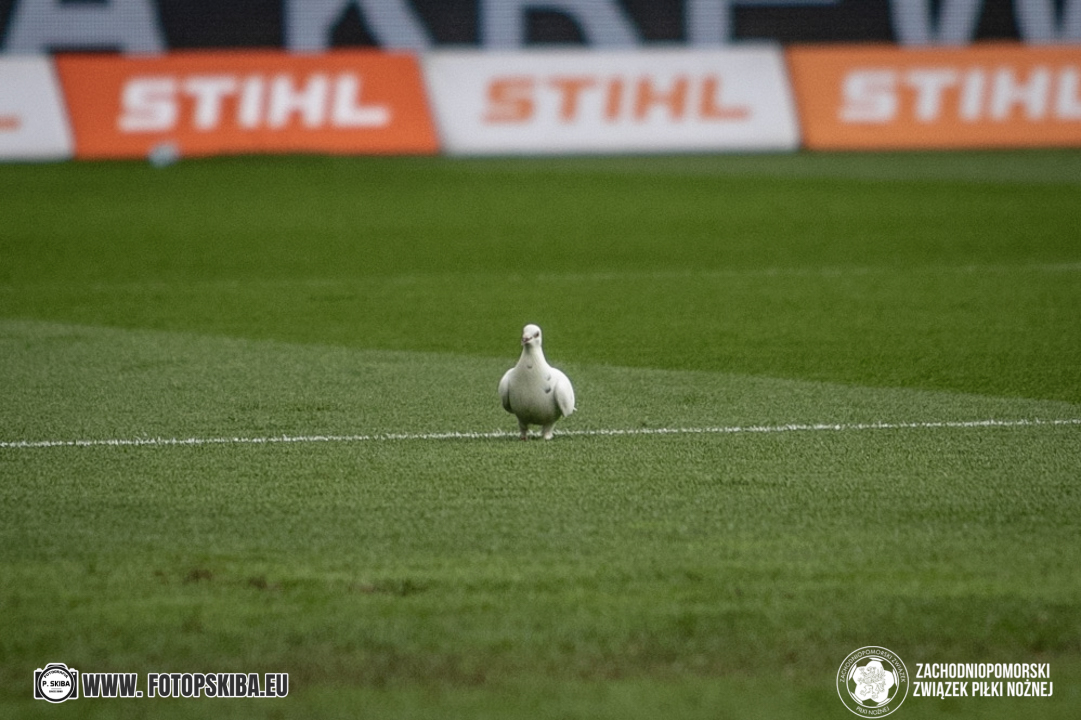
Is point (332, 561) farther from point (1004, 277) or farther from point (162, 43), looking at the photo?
point (162, 43)

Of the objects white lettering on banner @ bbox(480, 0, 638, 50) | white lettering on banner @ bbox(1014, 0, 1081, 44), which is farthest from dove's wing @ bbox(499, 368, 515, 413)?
white lettering on banner @ bbox(1014, 0, 1081, 44)

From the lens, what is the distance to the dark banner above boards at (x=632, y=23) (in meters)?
24.3

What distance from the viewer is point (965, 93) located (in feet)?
70.9

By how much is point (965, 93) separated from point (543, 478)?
59.8 feet

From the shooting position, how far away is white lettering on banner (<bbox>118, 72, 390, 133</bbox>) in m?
20.6

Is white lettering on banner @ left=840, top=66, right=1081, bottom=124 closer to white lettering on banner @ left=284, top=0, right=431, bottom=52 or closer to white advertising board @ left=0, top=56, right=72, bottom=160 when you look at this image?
white lettering on banner @ left=284, top=0, right=431, bottom=52

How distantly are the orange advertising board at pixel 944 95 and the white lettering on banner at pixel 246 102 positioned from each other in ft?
20.8

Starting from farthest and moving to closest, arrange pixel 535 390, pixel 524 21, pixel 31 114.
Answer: pixel 524 21 → pixel 31 114 → pixel 535 390

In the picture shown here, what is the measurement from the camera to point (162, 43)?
2400 cm

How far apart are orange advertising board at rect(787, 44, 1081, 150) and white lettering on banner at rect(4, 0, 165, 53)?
999cm

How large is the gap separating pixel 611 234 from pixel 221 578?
381 inches

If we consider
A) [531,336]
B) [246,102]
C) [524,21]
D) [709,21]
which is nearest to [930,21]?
[709,21]

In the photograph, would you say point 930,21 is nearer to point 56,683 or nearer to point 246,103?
point 246,103

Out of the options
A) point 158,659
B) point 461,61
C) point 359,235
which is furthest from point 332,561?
point 461,61
